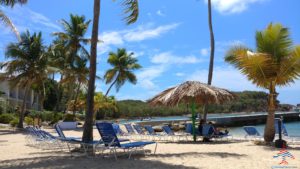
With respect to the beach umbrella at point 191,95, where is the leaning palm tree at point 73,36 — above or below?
above

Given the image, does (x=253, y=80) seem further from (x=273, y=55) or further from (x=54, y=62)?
(x=54, y=62)

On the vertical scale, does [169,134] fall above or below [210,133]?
below

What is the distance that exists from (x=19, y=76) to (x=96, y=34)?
18.2 m

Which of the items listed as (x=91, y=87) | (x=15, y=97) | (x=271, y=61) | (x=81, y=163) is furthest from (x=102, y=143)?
(x=15, y=97)

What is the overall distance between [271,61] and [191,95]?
3.16 meters

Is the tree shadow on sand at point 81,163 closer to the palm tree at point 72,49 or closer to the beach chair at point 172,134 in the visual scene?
the beach chair at point 172,134

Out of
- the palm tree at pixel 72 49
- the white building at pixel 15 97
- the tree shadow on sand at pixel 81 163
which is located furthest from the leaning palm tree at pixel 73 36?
the tree shadow on sand at pixel 81 163

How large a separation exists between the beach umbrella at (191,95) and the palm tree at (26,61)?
1577 centimetres

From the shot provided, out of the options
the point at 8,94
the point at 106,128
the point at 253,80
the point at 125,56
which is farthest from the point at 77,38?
the point at 106,128

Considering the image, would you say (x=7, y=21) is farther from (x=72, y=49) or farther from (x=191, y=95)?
(x=72, y=49)

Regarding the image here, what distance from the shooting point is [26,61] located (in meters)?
28.4

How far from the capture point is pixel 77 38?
1425 inches

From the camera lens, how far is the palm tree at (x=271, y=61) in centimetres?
1383

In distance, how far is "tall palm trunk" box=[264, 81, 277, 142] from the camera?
46.3 ft
